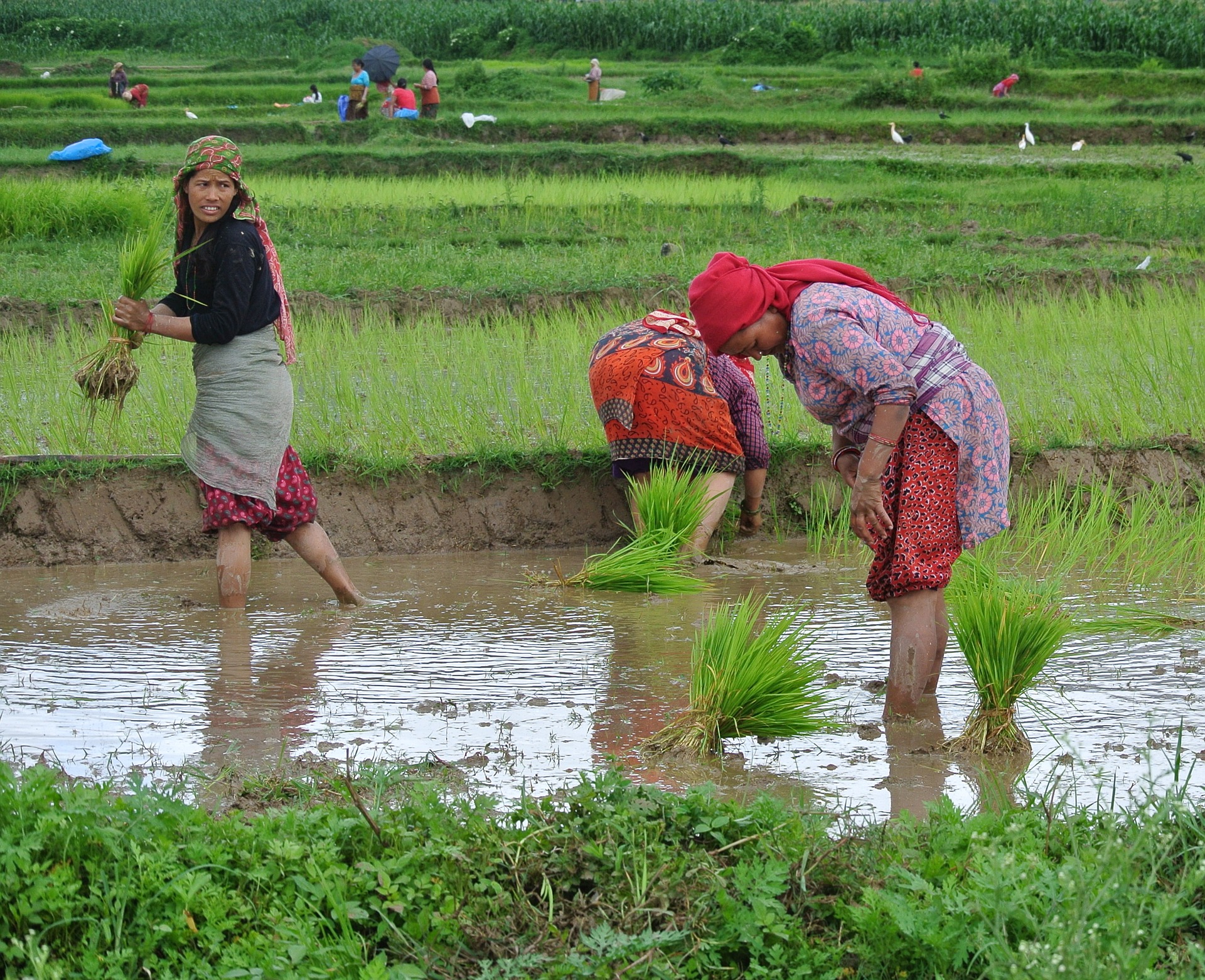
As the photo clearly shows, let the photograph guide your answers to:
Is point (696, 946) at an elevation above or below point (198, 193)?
below

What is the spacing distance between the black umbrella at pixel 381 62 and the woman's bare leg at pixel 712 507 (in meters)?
19.9

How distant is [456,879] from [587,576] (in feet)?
8.48

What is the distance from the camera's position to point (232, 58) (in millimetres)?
32906

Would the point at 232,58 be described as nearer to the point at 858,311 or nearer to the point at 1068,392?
the point at 1068,392

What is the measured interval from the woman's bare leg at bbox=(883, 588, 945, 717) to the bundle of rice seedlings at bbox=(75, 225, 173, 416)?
2.55 m

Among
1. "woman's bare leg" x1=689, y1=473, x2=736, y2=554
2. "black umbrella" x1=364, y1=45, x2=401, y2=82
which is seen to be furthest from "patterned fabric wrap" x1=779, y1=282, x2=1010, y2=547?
"black umbrella" x1=364, y1=45, x2=401, y2=82

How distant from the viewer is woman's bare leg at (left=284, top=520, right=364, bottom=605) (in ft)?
14.9

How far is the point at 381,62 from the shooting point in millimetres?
23531

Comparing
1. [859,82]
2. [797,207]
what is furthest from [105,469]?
[859,82]

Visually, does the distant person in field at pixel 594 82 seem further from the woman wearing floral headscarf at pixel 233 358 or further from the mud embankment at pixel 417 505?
the woman wearing floral headscarf at pixel 233 358

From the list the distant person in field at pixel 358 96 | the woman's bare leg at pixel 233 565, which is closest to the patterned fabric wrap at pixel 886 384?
the woman's bare leg at pixel 233 565

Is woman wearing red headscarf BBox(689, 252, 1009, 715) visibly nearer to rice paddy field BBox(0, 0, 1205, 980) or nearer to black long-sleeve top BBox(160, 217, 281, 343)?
rice paddy field BBox(0, 0, 1205, 980)

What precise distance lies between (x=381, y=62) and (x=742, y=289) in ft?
71.9

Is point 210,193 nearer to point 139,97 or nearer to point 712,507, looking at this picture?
point 712,507
